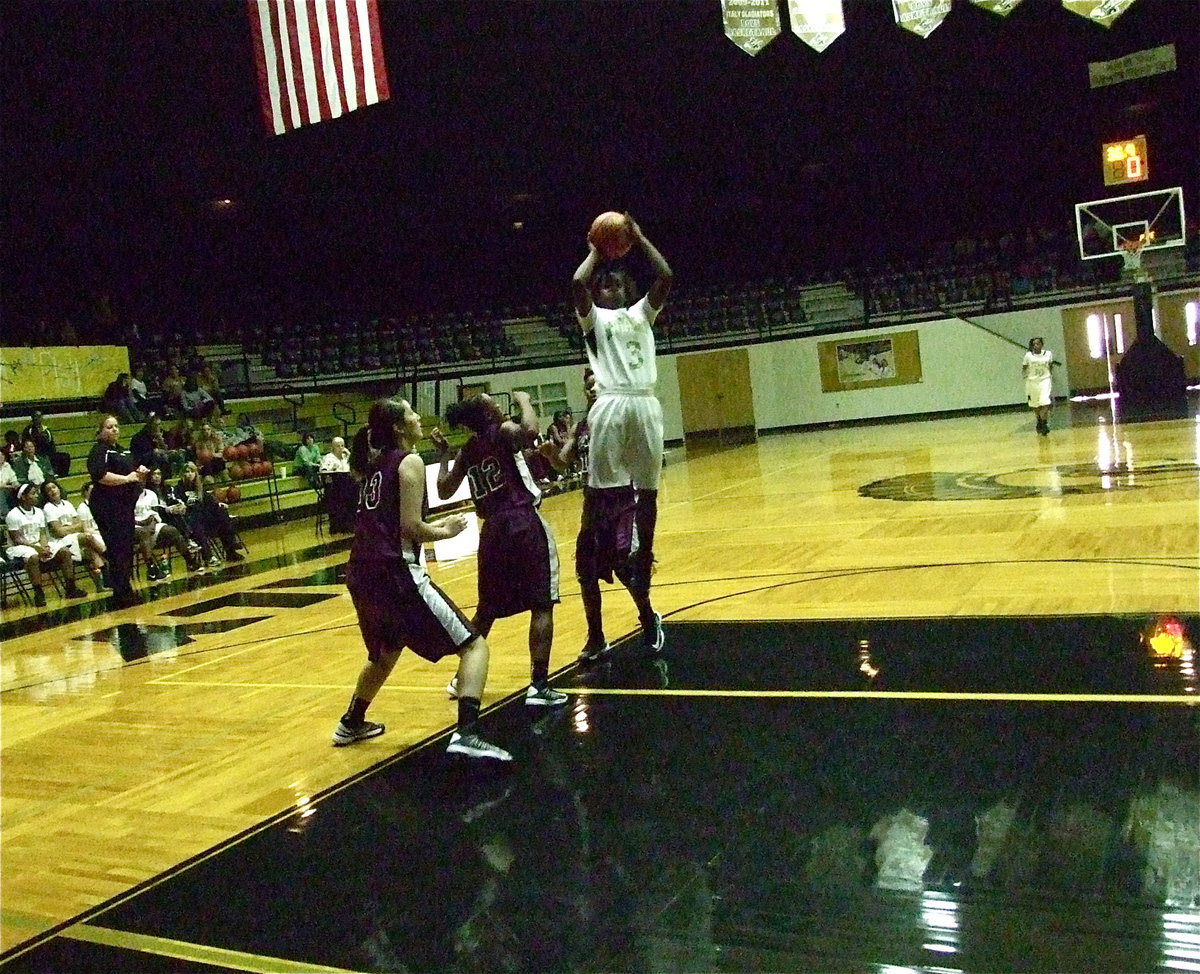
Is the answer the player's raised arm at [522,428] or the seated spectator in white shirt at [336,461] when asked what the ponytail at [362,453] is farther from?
the seated spectator in white shirt at [336,461]

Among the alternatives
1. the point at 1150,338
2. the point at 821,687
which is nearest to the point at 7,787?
the point at 821,687

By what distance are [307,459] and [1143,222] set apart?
1475cm

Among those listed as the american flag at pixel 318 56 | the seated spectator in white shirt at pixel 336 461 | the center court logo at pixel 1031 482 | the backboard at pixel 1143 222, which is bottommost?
the center court logo at pixel 1031 482

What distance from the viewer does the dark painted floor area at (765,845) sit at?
98.8 inches

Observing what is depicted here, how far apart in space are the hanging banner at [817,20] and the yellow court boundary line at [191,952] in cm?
1029

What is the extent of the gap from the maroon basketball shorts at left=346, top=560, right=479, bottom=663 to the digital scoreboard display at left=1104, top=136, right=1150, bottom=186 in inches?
927

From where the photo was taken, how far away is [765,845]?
9.93 ft

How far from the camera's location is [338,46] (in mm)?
8609

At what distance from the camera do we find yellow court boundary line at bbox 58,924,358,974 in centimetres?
262

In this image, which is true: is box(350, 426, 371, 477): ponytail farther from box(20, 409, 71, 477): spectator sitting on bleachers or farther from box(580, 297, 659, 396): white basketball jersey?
box(20, 409, 71, 477): spectator sitting on bleachers

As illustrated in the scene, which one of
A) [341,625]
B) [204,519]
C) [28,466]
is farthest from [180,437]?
[341,625]

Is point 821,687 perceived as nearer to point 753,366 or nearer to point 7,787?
point 7,787

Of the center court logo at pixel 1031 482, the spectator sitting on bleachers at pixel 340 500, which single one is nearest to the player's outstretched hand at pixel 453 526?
the center court logo at pixel 1031 482

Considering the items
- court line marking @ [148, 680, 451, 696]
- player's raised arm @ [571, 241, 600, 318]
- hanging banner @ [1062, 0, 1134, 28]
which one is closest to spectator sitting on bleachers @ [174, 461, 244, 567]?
court line marking @ [148, 680, 451, 696]
